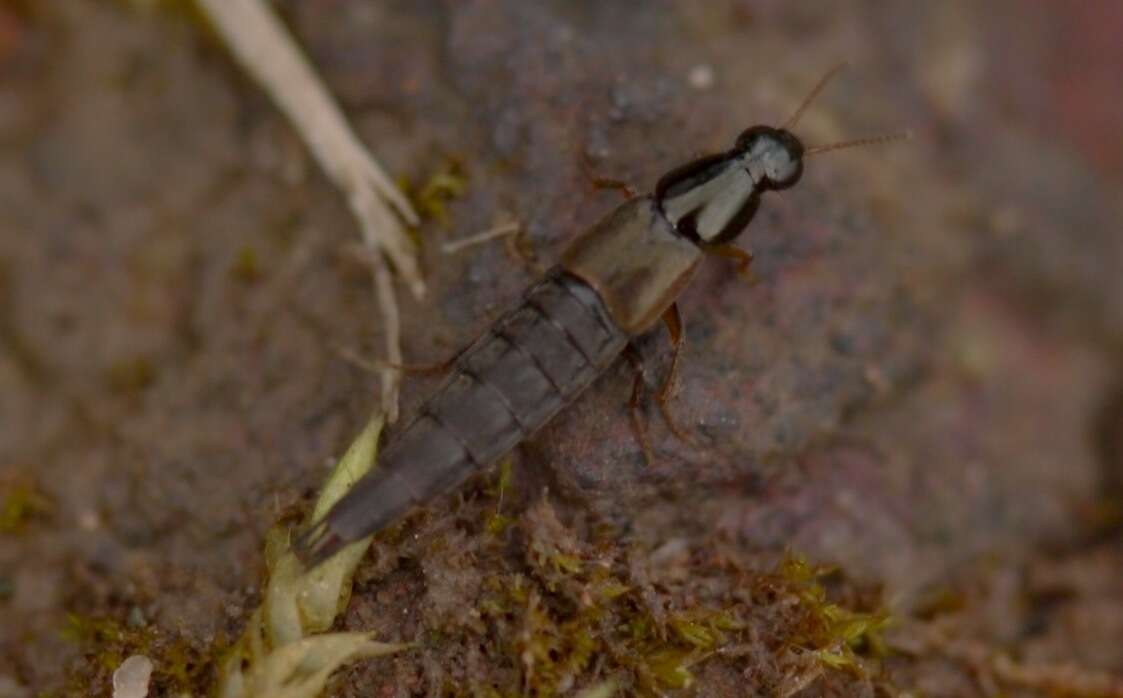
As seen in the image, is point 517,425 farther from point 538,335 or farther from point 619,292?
point 619,292

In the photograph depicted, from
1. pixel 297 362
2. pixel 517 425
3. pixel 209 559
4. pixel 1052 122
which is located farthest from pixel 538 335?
pixel 1052 122

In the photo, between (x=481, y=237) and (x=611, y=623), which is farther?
(x=481, y=237)

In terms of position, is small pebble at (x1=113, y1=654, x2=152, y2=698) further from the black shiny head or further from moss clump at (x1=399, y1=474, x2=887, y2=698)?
the black shiny head

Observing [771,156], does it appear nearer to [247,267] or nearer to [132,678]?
[247,267]

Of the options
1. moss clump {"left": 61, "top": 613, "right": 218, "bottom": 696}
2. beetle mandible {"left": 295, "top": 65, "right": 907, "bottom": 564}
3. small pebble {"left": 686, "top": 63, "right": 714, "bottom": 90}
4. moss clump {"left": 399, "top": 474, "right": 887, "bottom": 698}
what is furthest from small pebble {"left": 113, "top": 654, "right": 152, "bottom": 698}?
small pebble {"left": 686, "top": 63, "right": 714, "bottom": 90}

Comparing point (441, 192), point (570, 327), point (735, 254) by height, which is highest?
point (441, 192)

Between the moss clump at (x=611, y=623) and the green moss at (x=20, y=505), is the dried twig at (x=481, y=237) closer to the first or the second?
the moss clump at (x=611, y=623)

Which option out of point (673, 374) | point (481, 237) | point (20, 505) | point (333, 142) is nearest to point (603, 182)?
point (481, 237)
